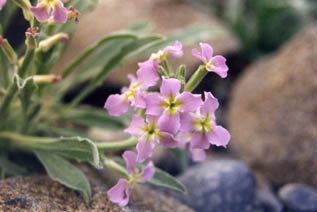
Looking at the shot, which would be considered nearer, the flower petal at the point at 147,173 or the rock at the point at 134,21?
the flower petal at the point at 147,173

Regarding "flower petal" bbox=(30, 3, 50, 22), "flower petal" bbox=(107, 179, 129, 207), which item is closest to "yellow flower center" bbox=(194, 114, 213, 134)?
"flower petal" bbox=(107, 179, 129, 207)

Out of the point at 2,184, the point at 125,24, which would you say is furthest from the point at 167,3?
the point at 2,184

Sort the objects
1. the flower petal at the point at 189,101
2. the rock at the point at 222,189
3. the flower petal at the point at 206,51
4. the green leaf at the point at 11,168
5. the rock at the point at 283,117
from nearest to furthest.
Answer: the flower petal at the point at 189,101
the flower petal at the point at 206,51
the green leaf at the point at 11,168
the rock at the point at 222,189
the rock at the point at 283,117

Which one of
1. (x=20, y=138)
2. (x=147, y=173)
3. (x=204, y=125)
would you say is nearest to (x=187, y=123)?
(x=204, y=125)

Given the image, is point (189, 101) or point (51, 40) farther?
point (51, 40)

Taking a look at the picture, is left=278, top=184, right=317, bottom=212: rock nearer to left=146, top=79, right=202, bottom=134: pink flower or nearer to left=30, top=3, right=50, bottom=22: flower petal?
left=146, top=79, right=202, bottom=134: pink flower

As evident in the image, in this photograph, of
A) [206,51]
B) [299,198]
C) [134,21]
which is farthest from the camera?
[134,21]

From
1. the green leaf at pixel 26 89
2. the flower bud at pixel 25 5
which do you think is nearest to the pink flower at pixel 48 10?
the flower bud at pixel 25 5

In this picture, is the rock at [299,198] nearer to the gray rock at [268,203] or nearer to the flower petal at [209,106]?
the gray rock at [268,203]

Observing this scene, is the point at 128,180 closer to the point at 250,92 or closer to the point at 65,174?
the point at 65,174
